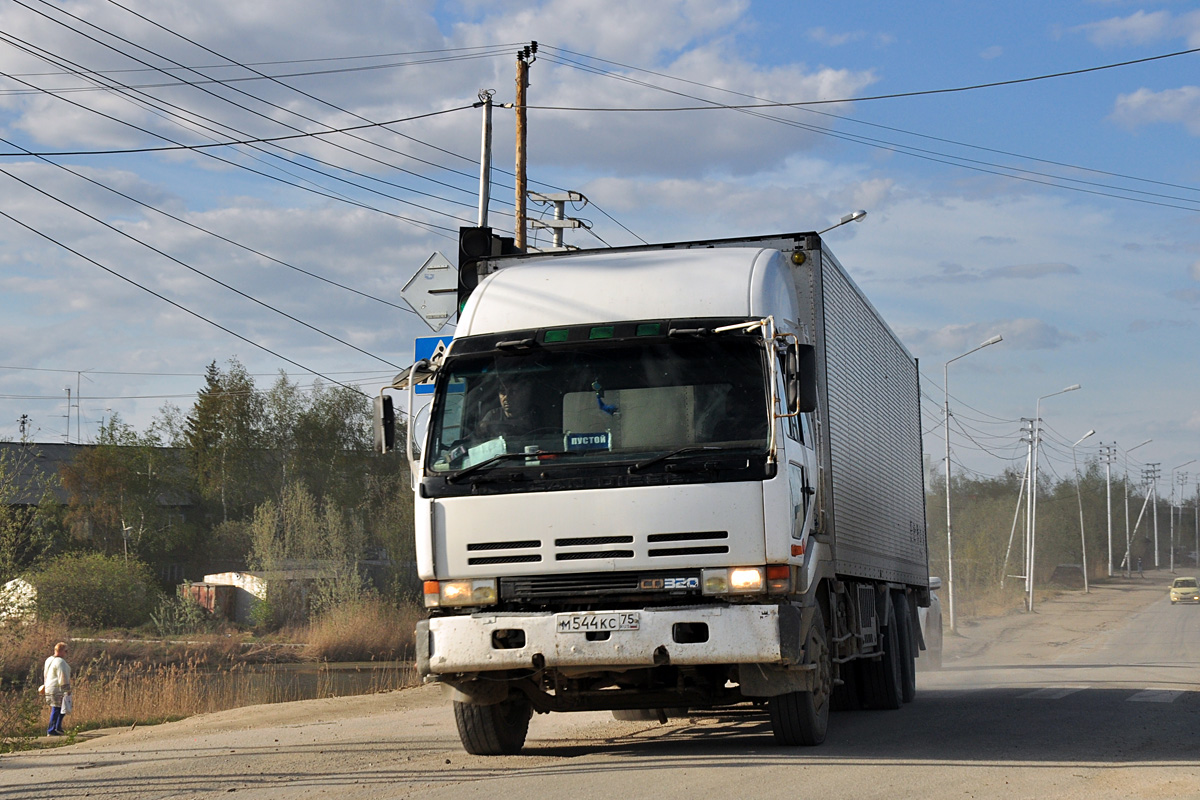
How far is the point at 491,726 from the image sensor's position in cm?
923

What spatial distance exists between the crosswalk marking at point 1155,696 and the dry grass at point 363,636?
3048 cm

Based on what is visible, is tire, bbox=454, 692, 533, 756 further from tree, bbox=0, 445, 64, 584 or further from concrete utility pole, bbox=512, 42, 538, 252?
tree, bbox=0, 445, 64, 584

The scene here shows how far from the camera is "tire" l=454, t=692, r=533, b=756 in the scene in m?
9.20

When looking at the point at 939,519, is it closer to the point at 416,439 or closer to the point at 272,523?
the point at 272,523

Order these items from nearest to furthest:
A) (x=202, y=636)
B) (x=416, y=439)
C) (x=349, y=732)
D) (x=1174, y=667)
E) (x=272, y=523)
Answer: (x=416, y=439) → (x=349, y=732) → (x=1174, y=667) → (x=202, y=636) → (x=272, y=523)

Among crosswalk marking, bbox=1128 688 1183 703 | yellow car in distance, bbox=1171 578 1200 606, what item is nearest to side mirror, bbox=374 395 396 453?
crosswalk marking, bbox=1128 688 1183 703

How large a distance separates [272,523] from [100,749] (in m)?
49.6

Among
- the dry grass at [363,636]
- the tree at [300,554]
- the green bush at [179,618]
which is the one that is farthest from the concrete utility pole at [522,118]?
the green bush at [179,618]

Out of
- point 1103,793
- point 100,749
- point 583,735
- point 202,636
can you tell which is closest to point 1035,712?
point 583,735

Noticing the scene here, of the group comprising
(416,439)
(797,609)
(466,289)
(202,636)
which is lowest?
(202,636)

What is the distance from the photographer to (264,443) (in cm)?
7831

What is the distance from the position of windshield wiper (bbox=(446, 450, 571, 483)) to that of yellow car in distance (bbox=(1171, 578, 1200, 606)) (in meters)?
64.2

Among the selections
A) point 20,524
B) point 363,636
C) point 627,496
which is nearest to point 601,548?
point 627,496

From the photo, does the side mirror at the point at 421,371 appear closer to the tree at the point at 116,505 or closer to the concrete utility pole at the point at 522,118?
the concrete utility pole at the point at 522,118
